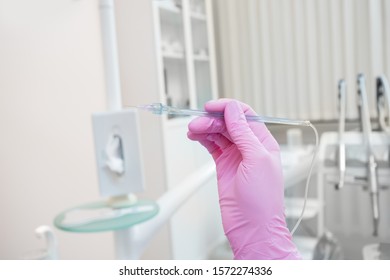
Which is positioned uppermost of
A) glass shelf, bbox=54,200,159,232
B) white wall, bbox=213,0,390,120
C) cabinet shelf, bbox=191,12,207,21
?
cabinet shelf, bbox=191,12,207,21

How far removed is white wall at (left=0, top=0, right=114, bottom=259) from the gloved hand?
70 cm

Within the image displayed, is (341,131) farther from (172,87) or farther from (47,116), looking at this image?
(47,116)

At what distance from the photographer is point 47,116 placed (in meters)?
1.14

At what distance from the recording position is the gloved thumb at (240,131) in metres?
0.51

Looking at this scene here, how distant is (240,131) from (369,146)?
0.61m

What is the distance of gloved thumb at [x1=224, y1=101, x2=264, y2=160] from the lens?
511mm

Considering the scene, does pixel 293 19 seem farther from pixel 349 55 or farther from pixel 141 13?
pixel 141 13

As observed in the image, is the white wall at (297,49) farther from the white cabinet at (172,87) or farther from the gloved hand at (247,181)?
the gloved hand at (247,181)

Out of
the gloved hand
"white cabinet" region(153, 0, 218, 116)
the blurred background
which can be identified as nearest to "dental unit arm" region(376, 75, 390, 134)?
the blurred background

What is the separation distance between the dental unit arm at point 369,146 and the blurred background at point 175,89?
0.03 m

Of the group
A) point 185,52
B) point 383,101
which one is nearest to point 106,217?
point 185,52

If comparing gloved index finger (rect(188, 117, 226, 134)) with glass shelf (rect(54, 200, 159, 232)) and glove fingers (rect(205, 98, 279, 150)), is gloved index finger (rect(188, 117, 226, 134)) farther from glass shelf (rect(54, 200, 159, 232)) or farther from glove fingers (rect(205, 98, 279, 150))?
glass shelf (rect(54, 200, 159, 232))

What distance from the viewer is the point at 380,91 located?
0.97 metres

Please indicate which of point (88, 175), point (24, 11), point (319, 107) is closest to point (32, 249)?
point (88, 175)
